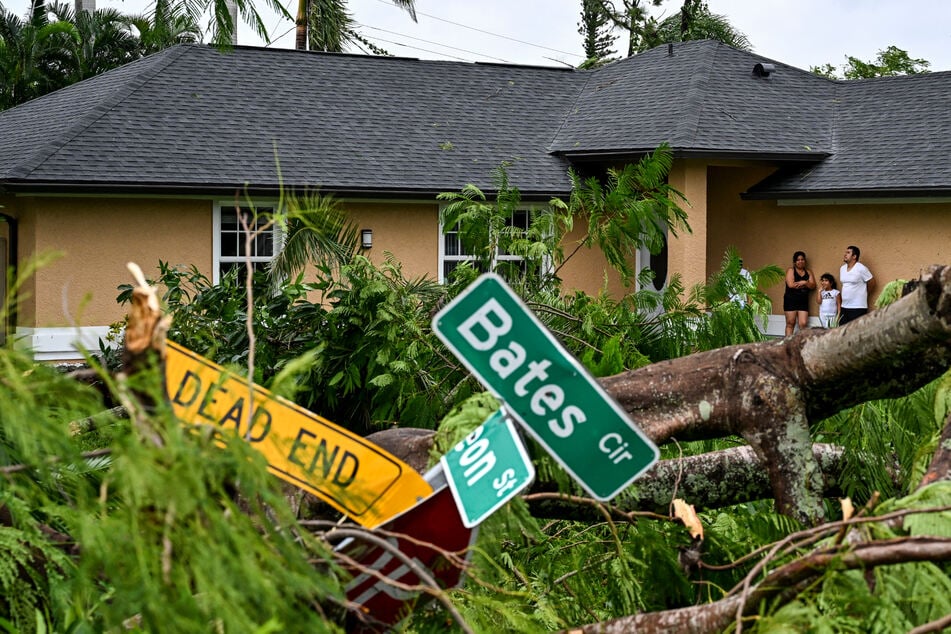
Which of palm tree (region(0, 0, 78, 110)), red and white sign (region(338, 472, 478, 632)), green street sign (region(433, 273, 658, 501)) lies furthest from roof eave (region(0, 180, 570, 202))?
palm tree (region(0, 0, 78, 110))

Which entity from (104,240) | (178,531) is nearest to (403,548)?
(178,531)

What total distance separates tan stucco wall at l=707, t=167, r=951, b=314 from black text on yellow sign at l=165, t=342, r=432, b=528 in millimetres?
14593

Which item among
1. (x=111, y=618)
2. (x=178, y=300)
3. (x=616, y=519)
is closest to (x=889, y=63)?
(x=178, y=300)

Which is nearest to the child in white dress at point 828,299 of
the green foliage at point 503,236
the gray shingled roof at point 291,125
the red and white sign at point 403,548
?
the gray shingled roof at point 291,125

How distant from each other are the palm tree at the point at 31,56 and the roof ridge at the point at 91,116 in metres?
10.0

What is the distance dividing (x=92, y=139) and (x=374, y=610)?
14.3 m

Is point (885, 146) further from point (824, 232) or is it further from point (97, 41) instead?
point (97, 41)

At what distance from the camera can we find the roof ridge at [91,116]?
47.0ft

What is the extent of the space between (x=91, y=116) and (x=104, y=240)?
2201 mm

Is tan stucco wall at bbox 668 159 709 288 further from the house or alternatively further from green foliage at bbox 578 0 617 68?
green foliage at bbox 578 0 617 68

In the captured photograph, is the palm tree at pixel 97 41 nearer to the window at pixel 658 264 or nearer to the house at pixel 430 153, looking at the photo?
the house at pixel 430 153

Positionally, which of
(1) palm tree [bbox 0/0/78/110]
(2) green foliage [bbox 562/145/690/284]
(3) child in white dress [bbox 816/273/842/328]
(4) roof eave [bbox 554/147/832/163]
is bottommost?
(3) child in white dress [bbox 816/273/842/328]

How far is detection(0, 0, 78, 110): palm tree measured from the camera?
1060 inches

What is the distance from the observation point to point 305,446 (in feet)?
6.29
